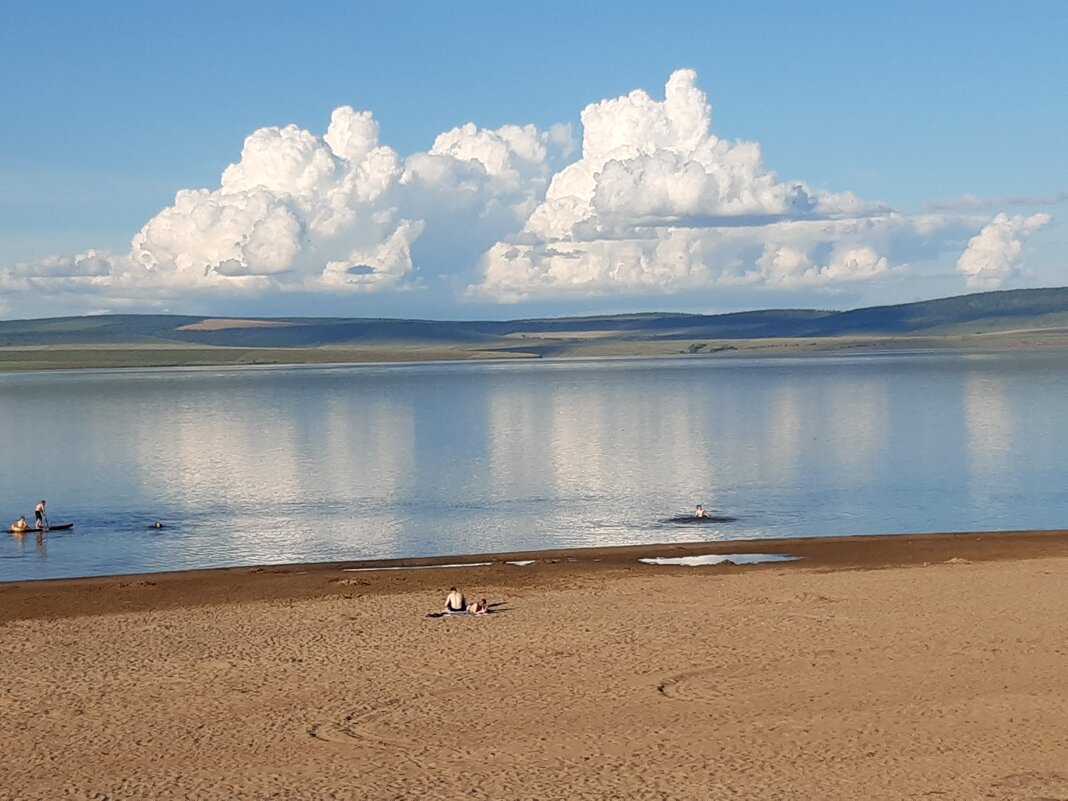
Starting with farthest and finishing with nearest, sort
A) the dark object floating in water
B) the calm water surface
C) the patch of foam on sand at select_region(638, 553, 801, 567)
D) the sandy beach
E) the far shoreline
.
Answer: the dark object floating in water
the calm water surface
the patch of foam on sand at select_region(638, 553, 801, 567)
the far shoreline
the sandy beach

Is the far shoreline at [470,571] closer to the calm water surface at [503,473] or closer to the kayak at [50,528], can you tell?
the calm water surface at [503,473]

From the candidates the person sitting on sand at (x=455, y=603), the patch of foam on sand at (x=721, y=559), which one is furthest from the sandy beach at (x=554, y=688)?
the patch of foam on sand at (x=721, y=559)

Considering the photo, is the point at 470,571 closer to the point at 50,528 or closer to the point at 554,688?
the point at 554,688

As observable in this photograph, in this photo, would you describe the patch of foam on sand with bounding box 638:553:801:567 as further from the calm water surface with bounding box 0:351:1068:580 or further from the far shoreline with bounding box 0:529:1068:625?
the calm water surface with bounding box 0:351:1068:580

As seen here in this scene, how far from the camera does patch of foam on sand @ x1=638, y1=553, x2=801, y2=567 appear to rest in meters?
32.0

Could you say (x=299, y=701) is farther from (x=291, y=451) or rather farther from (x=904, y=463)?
(x=291, y=451)

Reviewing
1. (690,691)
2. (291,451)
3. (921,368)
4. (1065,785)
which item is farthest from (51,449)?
(921,368)

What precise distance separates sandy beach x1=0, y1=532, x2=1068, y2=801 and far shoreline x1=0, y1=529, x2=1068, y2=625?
0.65ft

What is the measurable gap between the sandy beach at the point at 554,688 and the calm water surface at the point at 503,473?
29.2 ft

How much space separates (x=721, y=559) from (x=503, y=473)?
2494 centimetres

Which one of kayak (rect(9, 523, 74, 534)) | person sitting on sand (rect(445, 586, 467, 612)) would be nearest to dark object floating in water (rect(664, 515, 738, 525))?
person sitting on sand (rect(445, 586, 467, 612))

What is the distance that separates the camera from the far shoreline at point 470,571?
2803 cm

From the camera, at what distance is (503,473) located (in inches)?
2235

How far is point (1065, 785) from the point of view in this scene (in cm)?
1470
